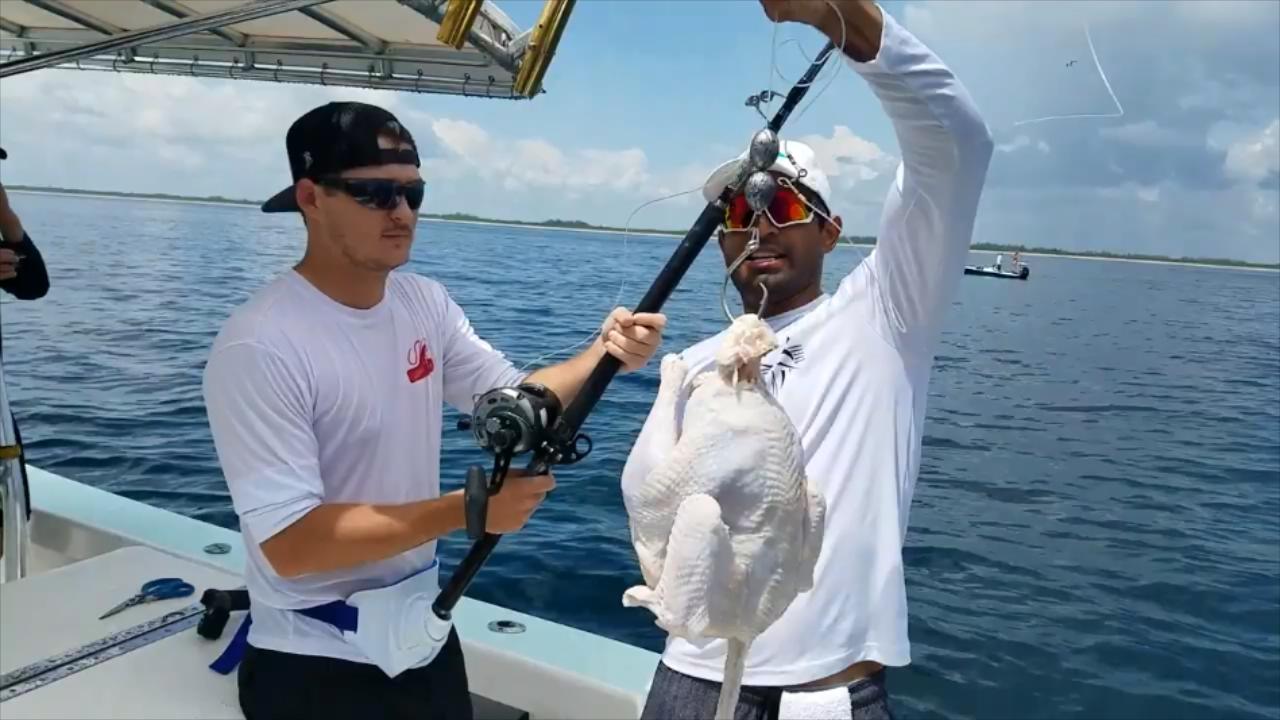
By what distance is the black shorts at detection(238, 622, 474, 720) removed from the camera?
249 cm

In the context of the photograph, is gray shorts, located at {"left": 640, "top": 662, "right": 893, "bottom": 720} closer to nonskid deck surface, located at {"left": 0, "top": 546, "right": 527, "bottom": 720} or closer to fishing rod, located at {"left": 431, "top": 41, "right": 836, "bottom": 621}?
fishing rod, located at {"left": 431, "top": 41, "right": 836, "bottom": 621}

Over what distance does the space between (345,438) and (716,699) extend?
1.16 meters

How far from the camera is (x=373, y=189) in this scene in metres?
2.39

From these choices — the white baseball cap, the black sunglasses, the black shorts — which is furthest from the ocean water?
the black shorts

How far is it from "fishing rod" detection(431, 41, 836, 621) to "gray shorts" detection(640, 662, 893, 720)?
597 mm

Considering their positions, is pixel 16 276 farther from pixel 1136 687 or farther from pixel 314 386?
pixel 1136 687

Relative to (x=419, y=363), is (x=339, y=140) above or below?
above

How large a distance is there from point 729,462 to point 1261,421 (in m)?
17.6

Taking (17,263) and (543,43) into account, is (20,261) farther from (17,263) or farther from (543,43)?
(543,43)

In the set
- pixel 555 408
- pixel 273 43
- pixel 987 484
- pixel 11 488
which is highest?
pixel 273 43

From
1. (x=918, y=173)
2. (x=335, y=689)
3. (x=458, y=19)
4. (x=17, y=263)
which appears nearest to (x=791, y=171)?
(x=918, y=173)

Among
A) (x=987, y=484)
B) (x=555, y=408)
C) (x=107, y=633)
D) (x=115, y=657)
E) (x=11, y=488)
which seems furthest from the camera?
(x=987, y=484)

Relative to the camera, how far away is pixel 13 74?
439 centimetres

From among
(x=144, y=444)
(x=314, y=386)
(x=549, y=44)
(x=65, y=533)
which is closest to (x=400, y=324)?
(x=314, y=386)
